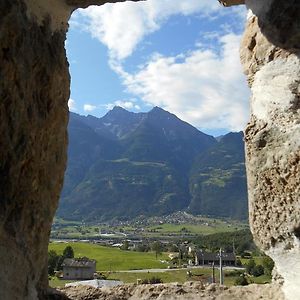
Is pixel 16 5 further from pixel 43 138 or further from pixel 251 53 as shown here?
pixel 251 53

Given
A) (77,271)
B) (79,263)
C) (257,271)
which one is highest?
(79,263)

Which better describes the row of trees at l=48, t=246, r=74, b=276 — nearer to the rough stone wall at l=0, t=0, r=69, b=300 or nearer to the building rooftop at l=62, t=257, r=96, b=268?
the building rooftop at l=62, t=257, r=96, b=268

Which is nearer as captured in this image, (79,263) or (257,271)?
(79,263)

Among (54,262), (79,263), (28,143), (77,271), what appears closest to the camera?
(28,143)

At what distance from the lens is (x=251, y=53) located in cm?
414

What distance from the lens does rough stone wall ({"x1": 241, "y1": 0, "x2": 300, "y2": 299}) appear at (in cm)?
342

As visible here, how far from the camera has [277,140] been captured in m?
3.59

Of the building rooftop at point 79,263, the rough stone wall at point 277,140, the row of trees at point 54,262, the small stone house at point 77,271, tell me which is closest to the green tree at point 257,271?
the building rooftop at point 79,263

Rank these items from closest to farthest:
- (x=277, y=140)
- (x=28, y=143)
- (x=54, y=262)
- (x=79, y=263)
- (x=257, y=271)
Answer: (x=28, y=143)
(x=277, y=140)
(x=54, y=262)
(x=79, y=263)
(x=257, y=271)

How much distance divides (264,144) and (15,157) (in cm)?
182

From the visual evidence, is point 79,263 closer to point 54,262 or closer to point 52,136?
point 54,262

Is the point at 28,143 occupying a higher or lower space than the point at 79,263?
higher

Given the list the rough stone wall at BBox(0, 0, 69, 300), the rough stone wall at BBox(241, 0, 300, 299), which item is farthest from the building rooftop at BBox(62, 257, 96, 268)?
the rough stone wall at BBox(241, 0, 300, 299)

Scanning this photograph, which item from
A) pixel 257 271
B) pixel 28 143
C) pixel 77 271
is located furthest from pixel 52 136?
pixel 257 271
